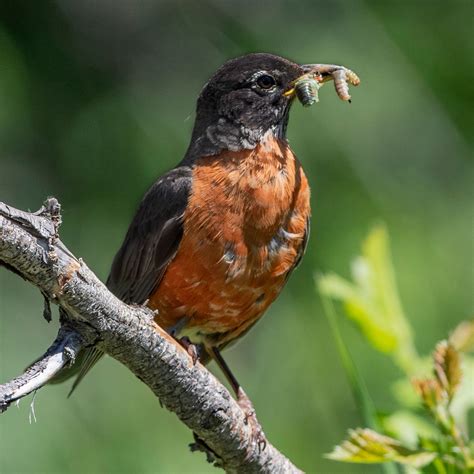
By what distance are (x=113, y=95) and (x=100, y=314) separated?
3.54m

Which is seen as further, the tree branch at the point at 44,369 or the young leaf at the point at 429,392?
the young leaf at the point at 429,392

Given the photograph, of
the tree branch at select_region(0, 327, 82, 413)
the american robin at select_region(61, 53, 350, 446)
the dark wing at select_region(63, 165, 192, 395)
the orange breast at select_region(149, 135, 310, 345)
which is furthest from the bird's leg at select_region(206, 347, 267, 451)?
the tree branch at select_region(0, 327, 82, 413)

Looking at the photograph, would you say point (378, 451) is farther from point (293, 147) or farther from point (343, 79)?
point (293, 147)

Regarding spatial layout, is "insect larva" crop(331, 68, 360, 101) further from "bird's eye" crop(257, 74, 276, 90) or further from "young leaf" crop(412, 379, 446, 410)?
"young leaf" crop(412, 379, 446, 410)

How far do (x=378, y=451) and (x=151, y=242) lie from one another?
6.03 feet

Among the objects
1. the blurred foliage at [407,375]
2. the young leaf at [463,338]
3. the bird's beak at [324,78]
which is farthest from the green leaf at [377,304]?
the bird's beak at [324,78]

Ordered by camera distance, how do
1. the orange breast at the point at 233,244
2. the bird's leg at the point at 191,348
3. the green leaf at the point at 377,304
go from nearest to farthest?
the green leaf at the point at 377,304
the bird's leg at the point at 191,348
the orange breast at the point at 233,244

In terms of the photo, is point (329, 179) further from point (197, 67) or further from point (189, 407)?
point (189, 407)

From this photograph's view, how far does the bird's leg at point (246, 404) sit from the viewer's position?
330cm

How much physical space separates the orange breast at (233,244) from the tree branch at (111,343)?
0.76 m

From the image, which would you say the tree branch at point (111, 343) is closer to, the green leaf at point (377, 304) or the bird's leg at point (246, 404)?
the bird's leg at point (246, 404)

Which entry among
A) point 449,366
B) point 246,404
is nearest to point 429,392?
point 449,366

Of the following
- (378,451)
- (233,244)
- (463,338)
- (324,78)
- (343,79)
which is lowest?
(378,451)

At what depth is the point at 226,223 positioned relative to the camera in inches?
154
